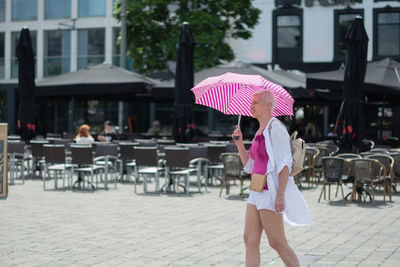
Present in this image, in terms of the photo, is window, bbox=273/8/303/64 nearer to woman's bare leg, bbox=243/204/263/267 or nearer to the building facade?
the building facade

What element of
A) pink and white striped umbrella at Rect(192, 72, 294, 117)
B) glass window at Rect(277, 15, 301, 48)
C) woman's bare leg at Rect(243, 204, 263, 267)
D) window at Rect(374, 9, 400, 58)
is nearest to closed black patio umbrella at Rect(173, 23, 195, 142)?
pink and white striped umbrella at Rect(192, 72, 294, 117)

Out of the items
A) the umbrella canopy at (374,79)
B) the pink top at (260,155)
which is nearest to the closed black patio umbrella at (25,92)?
the umbrella canopy at (374,79)

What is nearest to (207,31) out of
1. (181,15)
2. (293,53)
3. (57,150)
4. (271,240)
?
(181,15)

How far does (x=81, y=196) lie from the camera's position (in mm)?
12891

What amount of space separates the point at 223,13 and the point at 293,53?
6.41 metres

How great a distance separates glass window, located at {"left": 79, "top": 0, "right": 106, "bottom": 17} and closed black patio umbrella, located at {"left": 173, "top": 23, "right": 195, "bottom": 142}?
867 inches

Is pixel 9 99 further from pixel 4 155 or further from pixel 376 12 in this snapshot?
pixel 4 155

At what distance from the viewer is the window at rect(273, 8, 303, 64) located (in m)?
32.8

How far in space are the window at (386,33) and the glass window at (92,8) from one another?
1532 centimetres

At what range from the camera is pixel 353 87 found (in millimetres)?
13844

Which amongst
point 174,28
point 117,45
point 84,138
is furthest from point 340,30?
point 84,138

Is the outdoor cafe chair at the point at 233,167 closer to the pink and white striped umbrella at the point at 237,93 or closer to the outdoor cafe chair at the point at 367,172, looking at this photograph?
the outdoor cafe chair at the point at 367,172

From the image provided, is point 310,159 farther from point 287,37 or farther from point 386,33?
point 287,37

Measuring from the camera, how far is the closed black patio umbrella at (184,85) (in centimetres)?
1627
